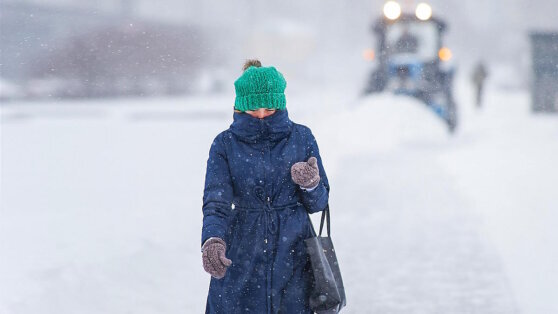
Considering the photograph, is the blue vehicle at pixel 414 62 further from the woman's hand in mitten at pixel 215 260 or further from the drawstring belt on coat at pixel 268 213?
the woman's hand in mitten at pixel 215 260

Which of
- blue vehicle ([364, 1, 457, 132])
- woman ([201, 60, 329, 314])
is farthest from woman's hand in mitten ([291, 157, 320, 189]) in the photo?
blue vehicle ([364, 1, 457, 132])

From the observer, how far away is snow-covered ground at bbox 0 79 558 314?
470 centimetres

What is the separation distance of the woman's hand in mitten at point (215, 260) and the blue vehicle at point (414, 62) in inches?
515

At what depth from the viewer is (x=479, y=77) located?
23.6m

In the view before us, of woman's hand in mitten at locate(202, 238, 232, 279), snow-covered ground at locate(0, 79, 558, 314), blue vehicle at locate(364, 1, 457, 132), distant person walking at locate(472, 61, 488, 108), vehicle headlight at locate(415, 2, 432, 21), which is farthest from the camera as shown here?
distant person walking at locate(472, 61, 488, 108)

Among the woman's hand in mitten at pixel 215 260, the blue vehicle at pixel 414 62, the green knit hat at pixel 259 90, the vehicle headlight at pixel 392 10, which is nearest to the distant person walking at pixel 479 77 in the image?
the blue vehicle at pixel 414 62

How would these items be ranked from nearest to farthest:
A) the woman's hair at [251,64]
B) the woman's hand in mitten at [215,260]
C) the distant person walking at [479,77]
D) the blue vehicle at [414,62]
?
the woman's hand in mitten at [215,260], the woman's hair at [251,64], the blue vehicle at [414,62], the distant person walking at [479,77]

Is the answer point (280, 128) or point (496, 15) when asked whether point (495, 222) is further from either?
point (496, 15)

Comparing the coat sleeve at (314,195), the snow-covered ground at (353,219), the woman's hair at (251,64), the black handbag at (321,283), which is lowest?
the snow-covered ground at (353,219)

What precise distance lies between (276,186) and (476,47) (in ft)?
256

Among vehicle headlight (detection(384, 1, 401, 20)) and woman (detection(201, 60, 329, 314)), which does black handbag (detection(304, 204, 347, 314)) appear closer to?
woman (detection(201, 60, 329, 314))

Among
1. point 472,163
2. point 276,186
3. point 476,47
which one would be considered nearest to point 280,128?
point 276,186

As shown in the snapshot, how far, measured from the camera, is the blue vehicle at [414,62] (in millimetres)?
15234

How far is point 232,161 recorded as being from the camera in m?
2.64
